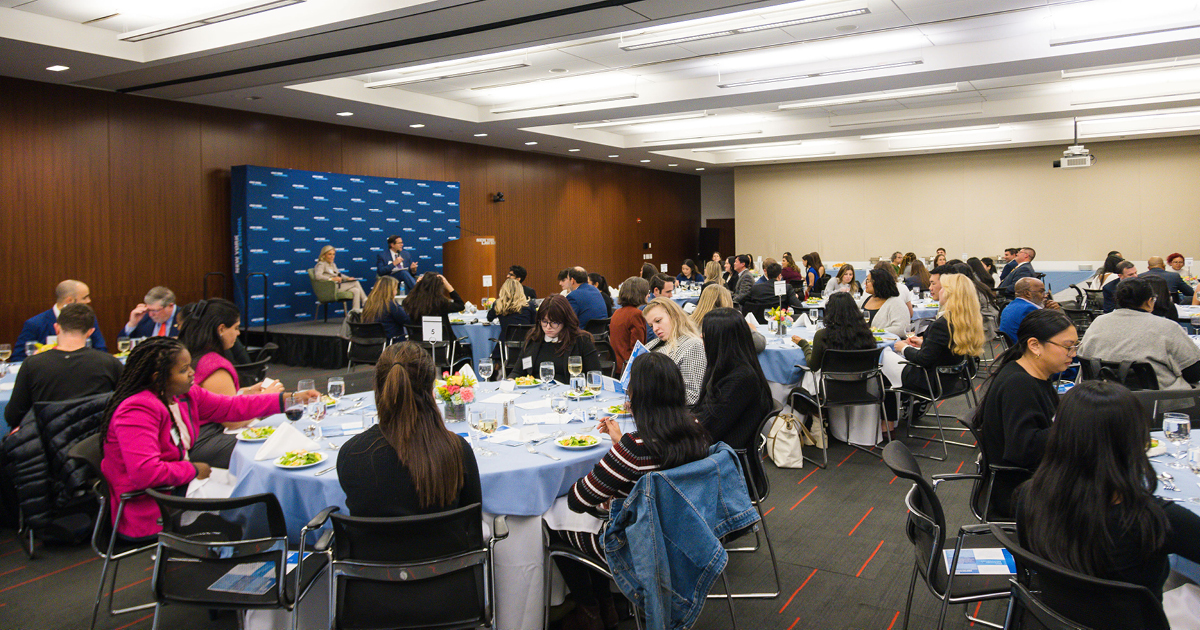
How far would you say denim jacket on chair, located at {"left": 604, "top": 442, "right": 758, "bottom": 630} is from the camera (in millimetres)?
2402

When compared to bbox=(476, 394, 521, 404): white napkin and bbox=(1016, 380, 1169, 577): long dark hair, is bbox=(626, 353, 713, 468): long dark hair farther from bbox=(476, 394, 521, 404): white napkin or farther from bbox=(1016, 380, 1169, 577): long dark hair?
bbox=(476, 394, 521, 404): white napkin

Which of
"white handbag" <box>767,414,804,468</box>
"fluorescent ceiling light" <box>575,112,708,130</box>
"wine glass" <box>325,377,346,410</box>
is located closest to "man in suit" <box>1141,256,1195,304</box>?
"white handbag" <box>767,414,804,468</box>

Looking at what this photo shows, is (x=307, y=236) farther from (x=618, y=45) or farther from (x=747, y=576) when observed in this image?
(x=747, y=576)

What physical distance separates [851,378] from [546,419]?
275 cm

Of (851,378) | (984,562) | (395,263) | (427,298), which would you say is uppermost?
(395,263)

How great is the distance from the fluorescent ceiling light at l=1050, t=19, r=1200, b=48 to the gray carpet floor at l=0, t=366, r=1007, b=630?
4.87 m

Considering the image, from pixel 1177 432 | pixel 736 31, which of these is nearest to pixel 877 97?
pixel 736 31


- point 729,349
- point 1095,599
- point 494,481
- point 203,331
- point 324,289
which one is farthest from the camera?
point 324,289

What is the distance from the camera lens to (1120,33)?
279 inches

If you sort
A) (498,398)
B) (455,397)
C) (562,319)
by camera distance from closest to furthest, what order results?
(455,397), (498,398), (562,319)

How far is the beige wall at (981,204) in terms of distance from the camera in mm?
14828

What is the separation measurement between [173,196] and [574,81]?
563 centimetres

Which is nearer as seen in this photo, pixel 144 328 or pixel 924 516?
Answer: pixel 924 516

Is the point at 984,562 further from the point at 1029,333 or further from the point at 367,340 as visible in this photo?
the point at 367,340
